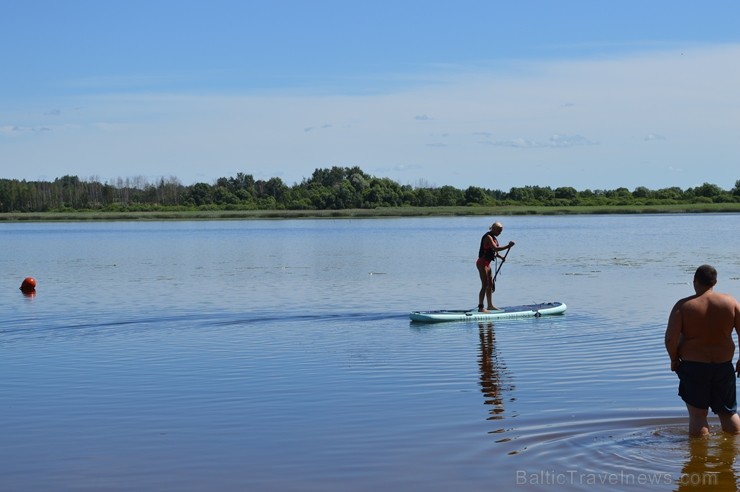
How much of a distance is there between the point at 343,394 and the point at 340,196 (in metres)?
111

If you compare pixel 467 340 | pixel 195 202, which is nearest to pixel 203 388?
pixel 467 340

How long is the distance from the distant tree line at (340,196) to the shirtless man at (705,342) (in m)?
110

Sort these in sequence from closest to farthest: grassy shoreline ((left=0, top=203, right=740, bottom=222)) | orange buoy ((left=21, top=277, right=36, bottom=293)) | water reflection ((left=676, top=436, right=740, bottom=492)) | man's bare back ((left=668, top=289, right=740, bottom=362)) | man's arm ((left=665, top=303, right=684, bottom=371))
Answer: water reflection ((left=676, top=436, right=740, bottom=492)), man's bare back ((left=668, top=289, right=740, bottom=362)), man's arm ((left=665, top=303, right=684, bottom=371)), orange buoy ((left=21, top=277, right=36, bottom=293)), grassy shoreline ((left=0, top=203, right=740, bottom=222))

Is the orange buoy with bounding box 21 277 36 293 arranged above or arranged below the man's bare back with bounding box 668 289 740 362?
below

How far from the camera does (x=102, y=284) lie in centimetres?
3198

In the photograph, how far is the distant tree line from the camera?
121 metres

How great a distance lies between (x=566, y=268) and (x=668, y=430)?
2585cm

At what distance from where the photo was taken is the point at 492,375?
1352 centimetres

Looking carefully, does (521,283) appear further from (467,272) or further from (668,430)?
(668,430)

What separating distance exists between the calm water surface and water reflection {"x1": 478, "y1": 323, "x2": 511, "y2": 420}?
0.04 metres

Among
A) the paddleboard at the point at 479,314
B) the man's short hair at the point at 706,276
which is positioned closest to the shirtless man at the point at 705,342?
the man's short hair at the point at 706,276

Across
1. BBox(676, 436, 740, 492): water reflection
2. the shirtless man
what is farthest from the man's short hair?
BBox(676, 436, 740, 492): water reflection

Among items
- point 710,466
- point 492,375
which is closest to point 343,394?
point 492,375

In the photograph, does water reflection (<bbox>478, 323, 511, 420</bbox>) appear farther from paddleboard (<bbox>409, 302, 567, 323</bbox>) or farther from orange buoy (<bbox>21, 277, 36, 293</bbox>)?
orange buoy (<bbox>21, 277, 36, 293</bbox>)
